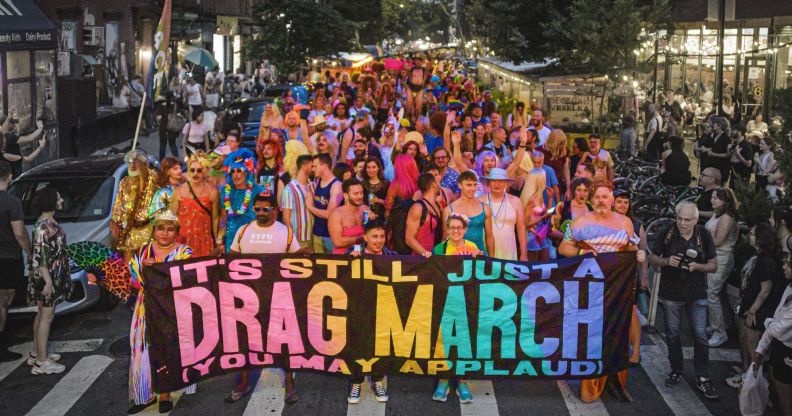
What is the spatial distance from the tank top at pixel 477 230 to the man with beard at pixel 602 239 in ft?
2.70

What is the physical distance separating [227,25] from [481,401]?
42426mm

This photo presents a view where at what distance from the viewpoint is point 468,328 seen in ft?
24.8

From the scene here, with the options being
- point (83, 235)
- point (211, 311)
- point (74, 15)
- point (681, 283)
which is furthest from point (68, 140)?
point (681, 283)

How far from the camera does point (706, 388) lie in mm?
7840

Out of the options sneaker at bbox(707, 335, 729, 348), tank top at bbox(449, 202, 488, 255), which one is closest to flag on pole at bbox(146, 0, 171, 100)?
tank top at bbox(449, 202, 488, 255)

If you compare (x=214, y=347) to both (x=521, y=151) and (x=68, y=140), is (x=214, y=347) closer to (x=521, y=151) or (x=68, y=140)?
(x=521, y=151)

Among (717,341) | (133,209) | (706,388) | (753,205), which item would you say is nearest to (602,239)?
(706,388)

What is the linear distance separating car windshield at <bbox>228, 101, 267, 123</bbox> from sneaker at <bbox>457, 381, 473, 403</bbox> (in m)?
14.4

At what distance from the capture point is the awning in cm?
1734

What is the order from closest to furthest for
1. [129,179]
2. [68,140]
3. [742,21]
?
[129,179]
[68,140]
[742,21]

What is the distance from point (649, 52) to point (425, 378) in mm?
23860

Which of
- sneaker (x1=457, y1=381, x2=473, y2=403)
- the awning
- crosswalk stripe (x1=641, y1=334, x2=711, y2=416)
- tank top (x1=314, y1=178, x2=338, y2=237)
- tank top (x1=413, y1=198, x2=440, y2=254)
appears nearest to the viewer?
crosswalk stripe (x1=641, y1=334, x2=711, y2=416)

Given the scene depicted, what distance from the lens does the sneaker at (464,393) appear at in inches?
304

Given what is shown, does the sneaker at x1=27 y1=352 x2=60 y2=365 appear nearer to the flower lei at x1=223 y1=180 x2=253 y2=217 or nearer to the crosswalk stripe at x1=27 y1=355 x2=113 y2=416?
the crosswalk stripe at x1=27 y1=355 x2=113 y2=416
